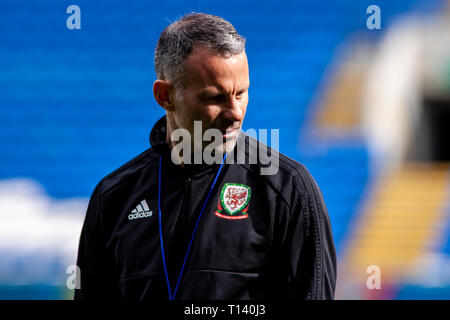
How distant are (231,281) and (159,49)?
0.79 metres

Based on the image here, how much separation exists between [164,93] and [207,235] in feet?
1.60

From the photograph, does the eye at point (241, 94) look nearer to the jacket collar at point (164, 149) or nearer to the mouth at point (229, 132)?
the mouth at point (229, 132)

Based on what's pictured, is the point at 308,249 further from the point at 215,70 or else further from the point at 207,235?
the point at 215,70

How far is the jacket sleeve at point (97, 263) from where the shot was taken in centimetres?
193

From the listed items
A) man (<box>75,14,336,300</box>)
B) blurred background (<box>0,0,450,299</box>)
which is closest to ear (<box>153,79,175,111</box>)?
man (<box>75,14,336,300</box>)

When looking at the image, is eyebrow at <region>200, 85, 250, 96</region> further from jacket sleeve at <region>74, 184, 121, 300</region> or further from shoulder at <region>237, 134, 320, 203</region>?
jacket sleeve at <region>74, 184, 121, 300</region>

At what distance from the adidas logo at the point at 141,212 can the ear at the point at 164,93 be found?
12.9 inches

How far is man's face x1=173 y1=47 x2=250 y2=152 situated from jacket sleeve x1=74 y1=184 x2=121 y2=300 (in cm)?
49

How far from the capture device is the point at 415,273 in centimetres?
456

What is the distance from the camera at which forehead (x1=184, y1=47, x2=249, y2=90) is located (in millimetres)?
1713

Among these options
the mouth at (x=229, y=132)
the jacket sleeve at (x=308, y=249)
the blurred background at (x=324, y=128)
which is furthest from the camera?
the blurred background at (x=324, y=128)

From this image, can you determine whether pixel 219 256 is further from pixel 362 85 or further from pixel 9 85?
pixel 9 85

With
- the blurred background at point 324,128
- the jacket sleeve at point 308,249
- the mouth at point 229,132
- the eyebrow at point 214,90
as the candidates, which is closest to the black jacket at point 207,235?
the jacket sleeve at point 308,249

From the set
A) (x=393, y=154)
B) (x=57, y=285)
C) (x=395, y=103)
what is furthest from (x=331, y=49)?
(x=57, y=285)
